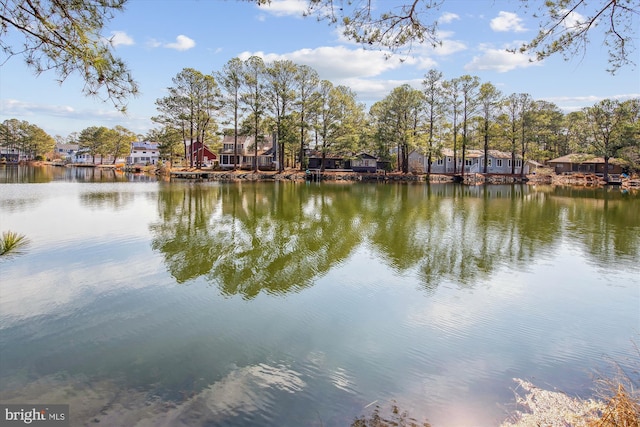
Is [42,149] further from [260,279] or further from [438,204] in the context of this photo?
[260,279]

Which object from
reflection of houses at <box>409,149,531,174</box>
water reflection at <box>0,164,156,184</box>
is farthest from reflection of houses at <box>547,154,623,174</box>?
water reflection at <box>0,164,156,184</box>

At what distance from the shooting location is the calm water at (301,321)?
5168mm

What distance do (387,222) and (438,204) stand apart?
10.0 m

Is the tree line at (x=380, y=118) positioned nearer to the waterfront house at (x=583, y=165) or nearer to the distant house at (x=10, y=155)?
the waterfront house at (x=583, y=165)

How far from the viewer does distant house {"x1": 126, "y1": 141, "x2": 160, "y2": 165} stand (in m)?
98.1

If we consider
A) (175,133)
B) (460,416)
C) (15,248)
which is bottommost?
(460,416)

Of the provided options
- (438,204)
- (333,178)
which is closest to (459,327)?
(438,204)

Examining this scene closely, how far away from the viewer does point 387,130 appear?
57719 millimetres

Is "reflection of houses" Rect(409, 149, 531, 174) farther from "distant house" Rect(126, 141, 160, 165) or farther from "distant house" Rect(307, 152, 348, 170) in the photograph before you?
"distant house" Rect(126, 141, 160, 165)

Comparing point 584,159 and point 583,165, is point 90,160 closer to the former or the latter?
point 584,159

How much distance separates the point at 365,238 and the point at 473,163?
181ft

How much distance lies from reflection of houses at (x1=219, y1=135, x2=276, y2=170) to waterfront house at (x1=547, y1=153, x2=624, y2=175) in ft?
149

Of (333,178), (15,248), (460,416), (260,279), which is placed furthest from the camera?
(333,178)

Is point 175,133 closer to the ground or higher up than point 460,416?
higher up
